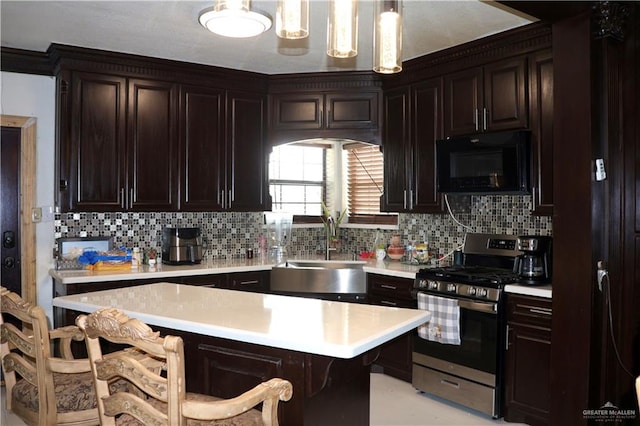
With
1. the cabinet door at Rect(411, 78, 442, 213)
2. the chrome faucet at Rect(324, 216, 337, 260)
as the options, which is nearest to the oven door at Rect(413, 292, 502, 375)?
the cabinet door at Rect(411, 78, 442, 213)

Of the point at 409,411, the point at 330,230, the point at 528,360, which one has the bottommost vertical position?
the point at 409,411

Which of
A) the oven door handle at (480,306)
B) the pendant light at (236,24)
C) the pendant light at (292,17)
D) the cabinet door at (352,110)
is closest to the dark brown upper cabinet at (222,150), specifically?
the cabinet door at (352,110)

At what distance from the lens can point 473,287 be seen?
132 inches

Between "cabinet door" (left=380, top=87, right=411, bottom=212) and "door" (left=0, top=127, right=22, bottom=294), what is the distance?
2.96 meters

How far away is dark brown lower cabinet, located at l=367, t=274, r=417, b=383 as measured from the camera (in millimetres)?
3828

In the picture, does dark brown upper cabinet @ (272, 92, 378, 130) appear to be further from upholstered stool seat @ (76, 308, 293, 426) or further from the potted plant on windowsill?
upholstered stool seat @ (76, 308, 293, 426)

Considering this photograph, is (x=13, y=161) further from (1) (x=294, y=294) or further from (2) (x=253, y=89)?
(1) (x=294, y=294)

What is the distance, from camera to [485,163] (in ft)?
11.7

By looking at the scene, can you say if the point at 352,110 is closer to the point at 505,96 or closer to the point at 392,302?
the point at 505,96

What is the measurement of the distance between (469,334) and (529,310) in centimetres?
46

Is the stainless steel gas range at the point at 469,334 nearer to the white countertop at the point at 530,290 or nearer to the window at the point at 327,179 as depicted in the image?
the white countertop at the point at 530,290

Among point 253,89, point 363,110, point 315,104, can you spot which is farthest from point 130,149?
point 363,110

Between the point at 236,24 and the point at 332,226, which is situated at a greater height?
the point at 236,24

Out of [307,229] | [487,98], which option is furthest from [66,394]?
[307,229]
